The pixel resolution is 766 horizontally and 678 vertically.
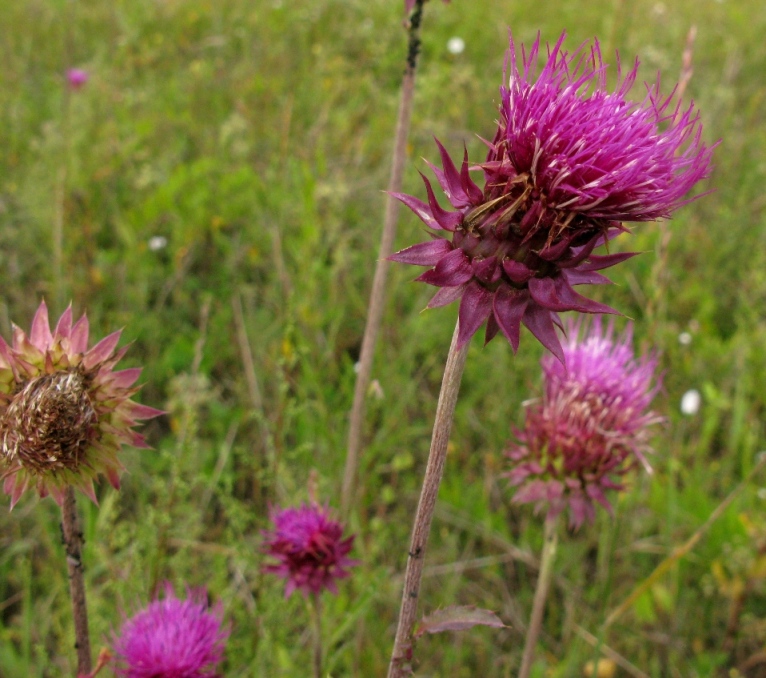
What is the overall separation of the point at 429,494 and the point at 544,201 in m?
0.65

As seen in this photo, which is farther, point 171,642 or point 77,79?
point 77,79

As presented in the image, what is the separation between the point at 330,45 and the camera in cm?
634

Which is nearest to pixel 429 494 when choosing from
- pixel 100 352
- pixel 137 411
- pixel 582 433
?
pixel 137 411

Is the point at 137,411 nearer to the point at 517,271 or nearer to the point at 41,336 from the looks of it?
the point at 41,336

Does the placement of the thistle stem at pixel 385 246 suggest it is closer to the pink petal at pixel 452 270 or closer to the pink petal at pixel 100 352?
the pink petal at pixel 452 270

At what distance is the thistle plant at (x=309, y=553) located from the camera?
2143 mm

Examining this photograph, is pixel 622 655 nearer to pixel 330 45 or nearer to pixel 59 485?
pixel 59 485

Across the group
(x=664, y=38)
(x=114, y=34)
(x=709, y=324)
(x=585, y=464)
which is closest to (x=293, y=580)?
(x=585, y=464)

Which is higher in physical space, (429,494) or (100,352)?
(100,352)

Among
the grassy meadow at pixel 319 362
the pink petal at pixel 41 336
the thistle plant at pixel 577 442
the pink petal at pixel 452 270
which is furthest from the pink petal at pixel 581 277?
the pink petal at pixel 41 336

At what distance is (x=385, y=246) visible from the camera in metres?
2.42

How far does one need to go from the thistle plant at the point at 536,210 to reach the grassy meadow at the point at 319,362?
0.57 metres

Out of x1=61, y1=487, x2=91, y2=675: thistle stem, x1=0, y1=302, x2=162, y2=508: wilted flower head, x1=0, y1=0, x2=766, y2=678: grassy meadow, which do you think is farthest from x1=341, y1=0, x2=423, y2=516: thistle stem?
x1=61, y1=487, x2=91, y2=675: thistle stem

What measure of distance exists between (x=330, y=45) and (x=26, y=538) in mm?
4829
